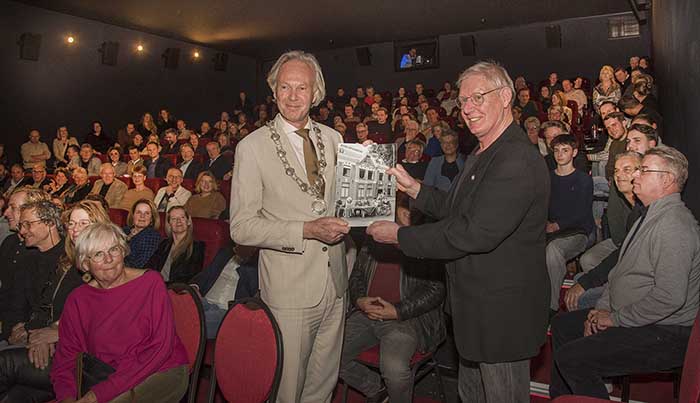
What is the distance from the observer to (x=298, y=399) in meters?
1.83

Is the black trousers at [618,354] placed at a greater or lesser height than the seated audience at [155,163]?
lesser

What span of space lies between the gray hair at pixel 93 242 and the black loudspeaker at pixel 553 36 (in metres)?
12.4

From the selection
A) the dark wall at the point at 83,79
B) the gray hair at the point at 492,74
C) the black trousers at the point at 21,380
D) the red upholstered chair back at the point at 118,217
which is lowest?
the black trousers at the point at 21,380

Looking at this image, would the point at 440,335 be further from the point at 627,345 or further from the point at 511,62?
the point at 511,62

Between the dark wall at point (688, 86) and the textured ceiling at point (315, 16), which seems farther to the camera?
the textured ceiling at point (315, 16)

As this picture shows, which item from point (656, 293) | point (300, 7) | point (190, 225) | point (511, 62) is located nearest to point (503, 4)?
point (511, 62)

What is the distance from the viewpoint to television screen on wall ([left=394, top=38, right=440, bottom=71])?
13.7 m

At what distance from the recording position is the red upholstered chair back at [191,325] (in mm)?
2141

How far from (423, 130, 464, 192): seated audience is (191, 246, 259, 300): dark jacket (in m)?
2.67

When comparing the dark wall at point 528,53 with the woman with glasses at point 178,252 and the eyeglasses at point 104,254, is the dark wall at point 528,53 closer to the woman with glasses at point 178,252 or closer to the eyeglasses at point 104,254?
the woman with glasses at point 178,252

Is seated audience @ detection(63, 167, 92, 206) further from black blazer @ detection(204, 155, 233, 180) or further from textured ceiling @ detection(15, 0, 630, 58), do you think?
textured ceiling @ detection(15, 0, 630, 58)

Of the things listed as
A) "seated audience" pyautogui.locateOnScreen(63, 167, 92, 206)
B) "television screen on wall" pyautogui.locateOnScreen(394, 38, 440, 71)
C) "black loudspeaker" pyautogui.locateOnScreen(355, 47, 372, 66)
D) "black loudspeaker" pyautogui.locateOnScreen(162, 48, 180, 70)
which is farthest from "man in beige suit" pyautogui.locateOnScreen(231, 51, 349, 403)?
"black loudspeaker" pyautogui.locateOnScreen(355, 47, 372, 66)

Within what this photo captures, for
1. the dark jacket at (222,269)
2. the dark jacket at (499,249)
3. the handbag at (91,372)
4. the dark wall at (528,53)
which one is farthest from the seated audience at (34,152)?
the dark jacket at (499,249)

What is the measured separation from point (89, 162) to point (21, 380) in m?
8.05
